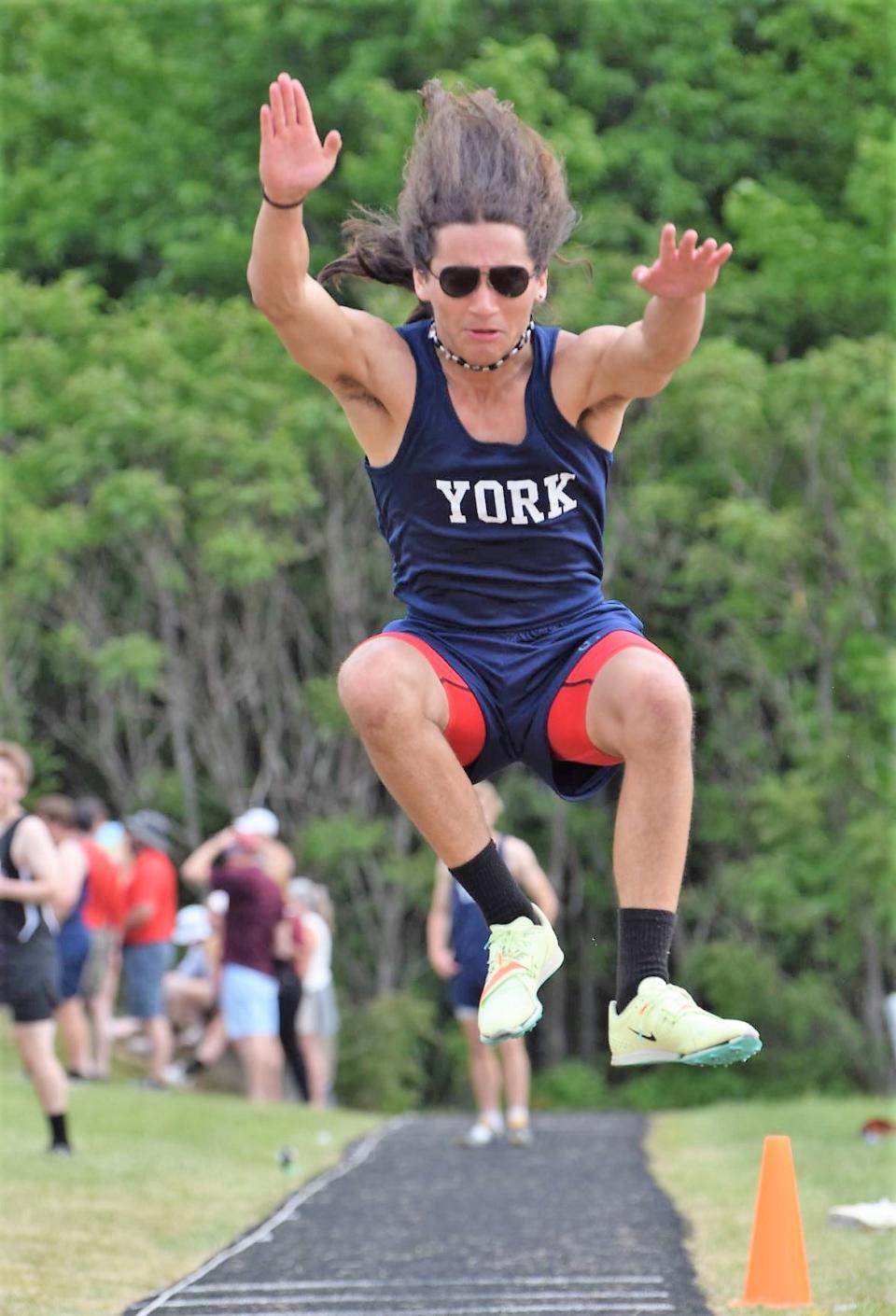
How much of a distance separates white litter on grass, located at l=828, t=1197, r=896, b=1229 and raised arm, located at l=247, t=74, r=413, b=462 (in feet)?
15.4

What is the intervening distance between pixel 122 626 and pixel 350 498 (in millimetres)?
2931

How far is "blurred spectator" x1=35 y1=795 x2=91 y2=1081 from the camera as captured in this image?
13070 mm

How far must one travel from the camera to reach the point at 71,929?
1396cm

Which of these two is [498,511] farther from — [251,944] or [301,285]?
[251,944]

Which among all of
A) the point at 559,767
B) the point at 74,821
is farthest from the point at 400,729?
the point at 74,821

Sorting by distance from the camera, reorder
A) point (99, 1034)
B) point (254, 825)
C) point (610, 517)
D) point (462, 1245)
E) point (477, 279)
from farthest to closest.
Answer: point (610, 517), point (99, 1034), point (254, 825), point (462, 1245), point (477, 279)

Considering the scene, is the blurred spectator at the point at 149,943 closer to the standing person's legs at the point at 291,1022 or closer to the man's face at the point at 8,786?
the standing person's legs at the point at 291,1022

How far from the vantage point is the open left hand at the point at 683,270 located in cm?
462

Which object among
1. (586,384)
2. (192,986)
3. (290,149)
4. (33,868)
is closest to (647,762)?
(586,384)

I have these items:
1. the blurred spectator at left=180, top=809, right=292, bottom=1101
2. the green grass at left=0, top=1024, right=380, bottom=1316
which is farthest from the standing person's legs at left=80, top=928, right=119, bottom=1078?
the blurred spectator at left=180, top=809, right=292, bottom=1101

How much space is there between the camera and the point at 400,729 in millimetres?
A: 4699

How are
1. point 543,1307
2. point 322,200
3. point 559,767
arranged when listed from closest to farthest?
point 559,767
point 543,1307
point 322,200

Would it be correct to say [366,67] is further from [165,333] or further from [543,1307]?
[543,1307]

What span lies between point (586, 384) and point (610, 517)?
55.2 feet
